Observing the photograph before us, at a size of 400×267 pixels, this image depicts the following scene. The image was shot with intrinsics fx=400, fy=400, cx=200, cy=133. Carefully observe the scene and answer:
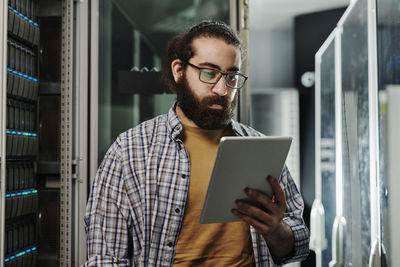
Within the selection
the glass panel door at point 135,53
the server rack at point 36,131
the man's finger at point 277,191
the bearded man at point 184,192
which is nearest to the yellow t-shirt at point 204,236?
the bearded man at point 184,192

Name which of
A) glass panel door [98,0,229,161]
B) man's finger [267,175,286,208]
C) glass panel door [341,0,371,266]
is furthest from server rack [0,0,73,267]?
glass panel door [341,0,371,266]

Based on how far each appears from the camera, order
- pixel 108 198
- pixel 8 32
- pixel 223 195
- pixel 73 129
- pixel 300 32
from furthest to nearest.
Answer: pixel 300 32, pixel 73 129, pixel 8 32, pixel 108 198, pixel 223 195

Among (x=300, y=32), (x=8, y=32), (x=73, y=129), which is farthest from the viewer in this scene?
(x=300, y=32)

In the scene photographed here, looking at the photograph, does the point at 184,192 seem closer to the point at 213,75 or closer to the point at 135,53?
the point at 213,75

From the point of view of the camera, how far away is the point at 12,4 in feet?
6.48

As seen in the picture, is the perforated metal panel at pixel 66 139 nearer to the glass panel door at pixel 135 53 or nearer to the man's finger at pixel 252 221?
the glass panel door at pixel 135 53

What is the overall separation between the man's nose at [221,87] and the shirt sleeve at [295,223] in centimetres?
38

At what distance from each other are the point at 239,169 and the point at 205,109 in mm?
366

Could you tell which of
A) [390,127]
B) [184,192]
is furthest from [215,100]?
[390,127]

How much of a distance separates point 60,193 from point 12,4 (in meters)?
1.00

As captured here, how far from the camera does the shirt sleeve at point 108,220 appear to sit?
1258mm

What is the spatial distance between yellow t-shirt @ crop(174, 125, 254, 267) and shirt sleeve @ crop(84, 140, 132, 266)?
185 millimetres

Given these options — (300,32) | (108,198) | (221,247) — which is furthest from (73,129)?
(300,32)

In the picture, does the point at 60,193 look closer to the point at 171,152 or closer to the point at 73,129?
the point at 73,129
